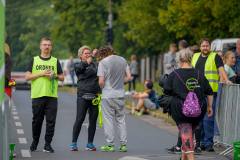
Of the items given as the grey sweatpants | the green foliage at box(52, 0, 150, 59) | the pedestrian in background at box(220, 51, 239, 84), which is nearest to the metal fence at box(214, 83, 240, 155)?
the pedestrian in background at box(220, 51, 239, 84)

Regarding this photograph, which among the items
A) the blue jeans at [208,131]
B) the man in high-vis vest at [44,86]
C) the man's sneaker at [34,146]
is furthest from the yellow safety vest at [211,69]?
the man's sneaker at [34,146]

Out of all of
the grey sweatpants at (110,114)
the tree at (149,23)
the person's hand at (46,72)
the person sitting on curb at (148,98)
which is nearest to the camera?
the person's hand at (46,72)

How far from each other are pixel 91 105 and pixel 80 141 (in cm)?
169

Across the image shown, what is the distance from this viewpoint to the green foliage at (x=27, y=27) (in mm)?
71812

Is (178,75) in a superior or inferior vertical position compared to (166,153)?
superior

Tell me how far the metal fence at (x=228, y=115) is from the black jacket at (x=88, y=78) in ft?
7.44

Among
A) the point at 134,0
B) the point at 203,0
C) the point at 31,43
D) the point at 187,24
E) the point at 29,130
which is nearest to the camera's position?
the point at 29,130

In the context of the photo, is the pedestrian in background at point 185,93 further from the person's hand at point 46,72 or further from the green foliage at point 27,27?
the green foliage at point 27,27

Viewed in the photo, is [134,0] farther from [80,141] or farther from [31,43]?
[31,43]

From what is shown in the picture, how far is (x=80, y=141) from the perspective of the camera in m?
12.3

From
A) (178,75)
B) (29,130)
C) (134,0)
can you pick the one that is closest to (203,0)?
(134,0)

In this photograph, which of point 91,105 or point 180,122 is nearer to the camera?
point 180,122

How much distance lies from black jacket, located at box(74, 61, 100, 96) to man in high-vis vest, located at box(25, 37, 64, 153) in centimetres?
40

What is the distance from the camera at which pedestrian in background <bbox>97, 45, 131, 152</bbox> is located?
33.9 feet
